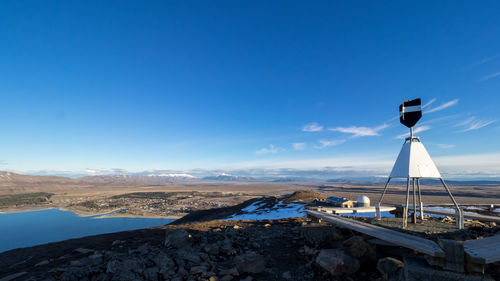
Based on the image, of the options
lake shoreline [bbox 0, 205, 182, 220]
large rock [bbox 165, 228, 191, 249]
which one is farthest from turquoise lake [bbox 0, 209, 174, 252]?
large rock [bbox 165, 228, 191, 249]

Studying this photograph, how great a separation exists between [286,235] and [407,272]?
267 inches

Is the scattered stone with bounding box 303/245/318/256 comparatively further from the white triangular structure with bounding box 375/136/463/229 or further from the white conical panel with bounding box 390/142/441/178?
the white conical panel with bounding box 390/142/441/178

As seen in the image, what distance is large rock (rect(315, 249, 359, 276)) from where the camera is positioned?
654 centimetres

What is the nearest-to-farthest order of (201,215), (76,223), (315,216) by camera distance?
(315,216), (201,215), (76,223)

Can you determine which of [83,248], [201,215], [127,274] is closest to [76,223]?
[201,215]

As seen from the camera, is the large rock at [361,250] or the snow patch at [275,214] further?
the snow patch at [275,214]

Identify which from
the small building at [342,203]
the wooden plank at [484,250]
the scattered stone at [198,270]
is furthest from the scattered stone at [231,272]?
the small building at [342,203]

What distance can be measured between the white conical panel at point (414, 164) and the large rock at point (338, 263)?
6383mm

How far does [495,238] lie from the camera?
19.3ft

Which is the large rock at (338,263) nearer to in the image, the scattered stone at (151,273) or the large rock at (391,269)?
the large rock at (391,269)

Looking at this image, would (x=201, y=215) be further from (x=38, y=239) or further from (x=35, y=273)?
(x=38, y=239)

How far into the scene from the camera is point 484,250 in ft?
16.4

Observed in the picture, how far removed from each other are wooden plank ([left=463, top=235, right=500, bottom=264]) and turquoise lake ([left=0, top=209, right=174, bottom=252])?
2039 inches

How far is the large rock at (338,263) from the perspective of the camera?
6.54 metres
